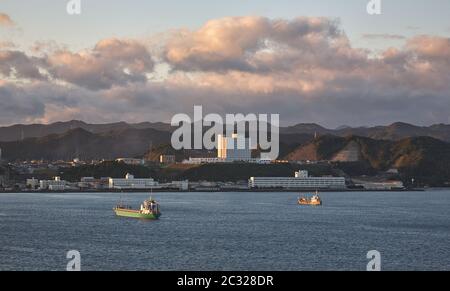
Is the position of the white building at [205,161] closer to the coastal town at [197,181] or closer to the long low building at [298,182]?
the coastal town at [197,181]

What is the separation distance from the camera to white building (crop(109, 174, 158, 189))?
135625 mm

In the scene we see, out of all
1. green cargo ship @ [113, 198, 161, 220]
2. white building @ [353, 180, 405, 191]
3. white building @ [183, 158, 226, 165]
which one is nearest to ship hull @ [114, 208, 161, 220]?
green cargo ship @ [113, 198, 161, 220]

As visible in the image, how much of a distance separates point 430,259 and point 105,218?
32367 mm

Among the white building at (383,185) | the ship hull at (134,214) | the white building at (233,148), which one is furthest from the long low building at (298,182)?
the ship hull at (134,214)

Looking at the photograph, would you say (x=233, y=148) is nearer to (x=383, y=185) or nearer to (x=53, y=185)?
(x=383, y=185)

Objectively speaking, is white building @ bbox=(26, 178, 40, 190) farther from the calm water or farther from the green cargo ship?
the green cargo ship

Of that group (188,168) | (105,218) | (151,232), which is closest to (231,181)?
(188,168)

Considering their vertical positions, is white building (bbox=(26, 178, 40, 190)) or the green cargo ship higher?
white building (bbox=(26, 178, 40, 190))

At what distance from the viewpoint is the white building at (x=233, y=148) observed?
17725 cm

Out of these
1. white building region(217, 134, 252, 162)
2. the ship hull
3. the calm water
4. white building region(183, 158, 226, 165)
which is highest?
white building region(217, 134, 252, 162)

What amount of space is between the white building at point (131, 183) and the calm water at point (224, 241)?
69606 millimetres

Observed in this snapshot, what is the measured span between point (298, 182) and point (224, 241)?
105 meters

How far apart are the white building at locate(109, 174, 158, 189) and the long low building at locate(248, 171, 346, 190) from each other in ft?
Result: 64.3
